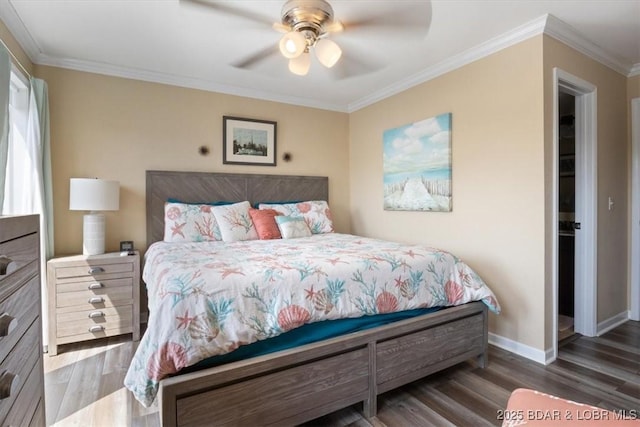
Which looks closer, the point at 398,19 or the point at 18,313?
the point at 18,313

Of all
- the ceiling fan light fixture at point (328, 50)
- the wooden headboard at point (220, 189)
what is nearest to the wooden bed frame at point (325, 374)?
the ceiling fan light fixture at point (328, 50)

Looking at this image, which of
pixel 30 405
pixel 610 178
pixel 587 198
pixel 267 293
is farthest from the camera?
pixel 610 178

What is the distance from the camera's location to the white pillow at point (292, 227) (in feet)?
10.6

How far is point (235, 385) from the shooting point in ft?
4.74

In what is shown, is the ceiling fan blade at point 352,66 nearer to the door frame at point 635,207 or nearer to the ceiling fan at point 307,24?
the ceiling fan at point 307,24

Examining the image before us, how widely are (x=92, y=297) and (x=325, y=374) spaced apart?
7.11ft

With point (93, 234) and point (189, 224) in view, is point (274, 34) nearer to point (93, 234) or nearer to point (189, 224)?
point (189, 224)

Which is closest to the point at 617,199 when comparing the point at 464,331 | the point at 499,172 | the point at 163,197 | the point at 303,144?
the point at 499,172

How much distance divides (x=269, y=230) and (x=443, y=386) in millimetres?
1973

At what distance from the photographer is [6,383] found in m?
0.80

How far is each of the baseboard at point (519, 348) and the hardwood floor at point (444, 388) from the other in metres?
0.07

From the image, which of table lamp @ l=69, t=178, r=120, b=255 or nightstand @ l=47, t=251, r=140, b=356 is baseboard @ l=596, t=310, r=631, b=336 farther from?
table lamp @ l=69, t=178, r=120, b=255

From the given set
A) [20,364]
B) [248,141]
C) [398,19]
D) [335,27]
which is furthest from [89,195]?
[398,19]

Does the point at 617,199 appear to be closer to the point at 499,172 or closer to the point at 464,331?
the point at 499,172
